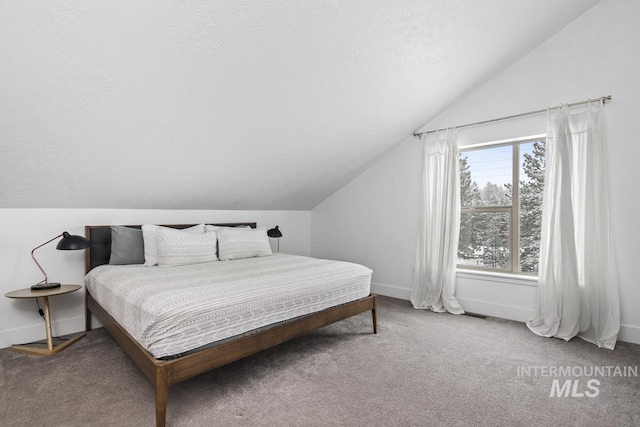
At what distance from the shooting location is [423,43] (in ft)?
8.77

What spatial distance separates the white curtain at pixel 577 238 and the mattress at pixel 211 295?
5.68 ft

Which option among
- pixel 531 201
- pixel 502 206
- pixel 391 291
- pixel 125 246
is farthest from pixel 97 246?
pixel 531 201

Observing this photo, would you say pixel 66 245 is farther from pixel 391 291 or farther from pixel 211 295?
pixel 391 291

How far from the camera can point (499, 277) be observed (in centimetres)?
354

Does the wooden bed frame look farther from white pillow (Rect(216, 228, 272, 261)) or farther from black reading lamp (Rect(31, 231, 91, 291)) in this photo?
white pillow (Rect(216, 228, 272, 261))

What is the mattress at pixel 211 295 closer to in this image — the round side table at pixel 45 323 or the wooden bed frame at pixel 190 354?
the wooden bed frame at pixel 190 354

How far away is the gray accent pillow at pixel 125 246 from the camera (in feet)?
10.3

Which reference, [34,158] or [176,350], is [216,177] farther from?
[176,350]

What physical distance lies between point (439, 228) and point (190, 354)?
2941mm

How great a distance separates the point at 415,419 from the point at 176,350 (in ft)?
4.43

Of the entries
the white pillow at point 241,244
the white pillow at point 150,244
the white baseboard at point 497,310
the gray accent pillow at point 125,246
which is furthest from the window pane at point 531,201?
the gray accent pillow at point 125,246

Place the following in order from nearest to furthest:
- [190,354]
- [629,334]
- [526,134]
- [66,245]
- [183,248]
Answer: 1. [190,354]
2. [66,245]
3. [629,334]
4. [183,248]
5. [526,134]

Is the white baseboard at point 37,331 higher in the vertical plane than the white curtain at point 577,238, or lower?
lower

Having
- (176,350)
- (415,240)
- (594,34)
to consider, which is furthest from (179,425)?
(594,34)
